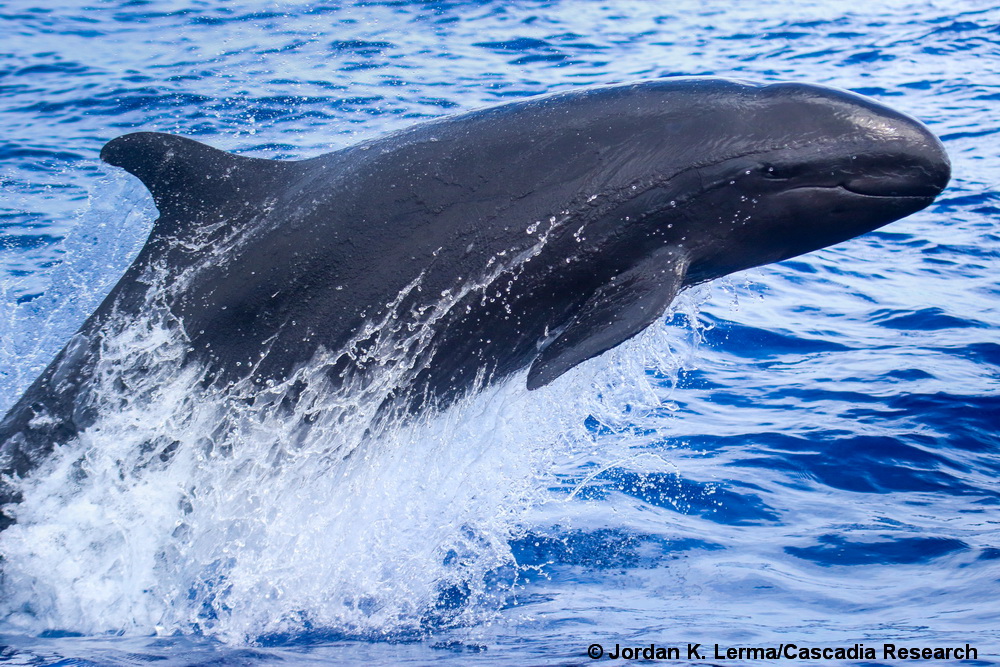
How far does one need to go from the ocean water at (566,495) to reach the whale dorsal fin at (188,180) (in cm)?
84

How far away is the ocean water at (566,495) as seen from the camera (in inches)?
279

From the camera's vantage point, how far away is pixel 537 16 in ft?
99.5

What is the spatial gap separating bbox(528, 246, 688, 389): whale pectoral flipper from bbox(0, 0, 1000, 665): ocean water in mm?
1296

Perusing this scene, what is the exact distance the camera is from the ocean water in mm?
7090

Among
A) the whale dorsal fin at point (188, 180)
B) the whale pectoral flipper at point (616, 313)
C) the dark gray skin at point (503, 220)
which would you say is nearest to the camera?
the whale pectoral flipper at point (616, 313)

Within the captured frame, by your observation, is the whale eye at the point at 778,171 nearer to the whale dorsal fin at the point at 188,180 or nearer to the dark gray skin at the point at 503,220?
the dark gray skin at the point at 503,220

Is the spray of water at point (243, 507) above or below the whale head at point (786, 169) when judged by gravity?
below

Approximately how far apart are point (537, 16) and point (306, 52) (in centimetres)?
916

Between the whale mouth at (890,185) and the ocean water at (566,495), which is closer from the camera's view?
the whale mouth at (890,185)

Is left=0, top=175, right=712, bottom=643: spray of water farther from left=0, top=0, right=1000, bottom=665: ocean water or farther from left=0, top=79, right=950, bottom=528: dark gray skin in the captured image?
left=0, top=79, right=950, bottom=528: dark gray skin

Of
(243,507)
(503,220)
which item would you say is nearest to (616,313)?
(503,220)

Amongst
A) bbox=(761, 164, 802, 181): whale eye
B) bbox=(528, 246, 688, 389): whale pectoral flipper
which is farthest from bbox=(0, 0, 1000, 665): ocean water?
bbox=(761, 164, 802, 181): whale eye

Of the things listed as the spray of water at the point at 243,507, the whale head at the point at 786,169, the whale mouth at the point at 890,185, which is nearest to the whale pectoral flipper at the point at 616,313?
the whale head at the point at 786,169

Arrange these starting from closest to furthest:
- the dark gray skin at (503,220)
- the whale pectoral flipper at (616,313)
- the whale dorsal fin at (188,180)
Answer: the whale pectoral flipper at (616,313) < the dark gray skin at (503,220) < the whale dorsal fin at (188,180)
